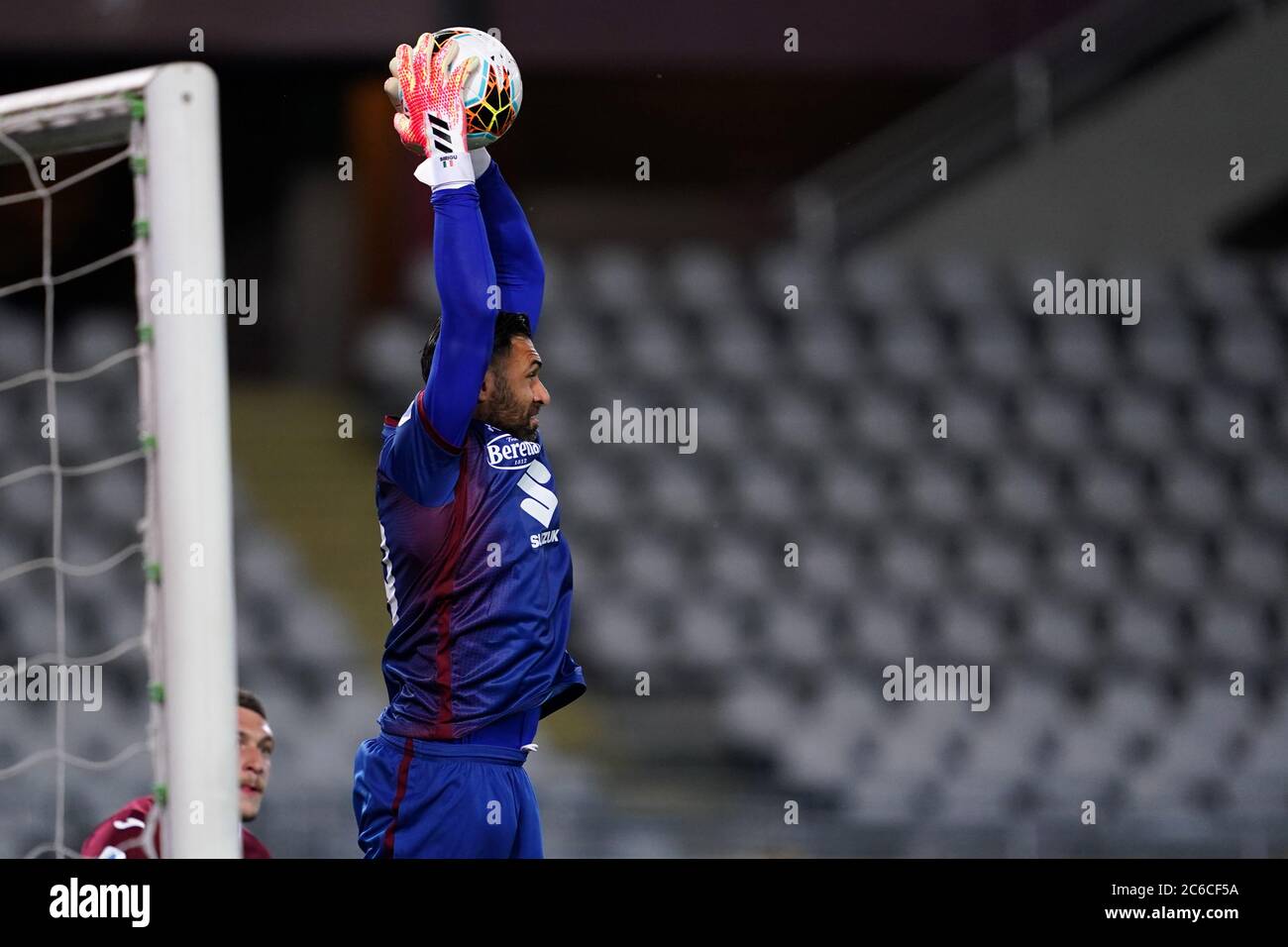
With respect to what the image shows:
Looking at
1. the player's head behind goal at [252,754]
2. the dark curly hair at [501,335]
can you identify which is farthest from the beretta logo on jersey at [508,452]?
the player's head behind goal at [252,754]

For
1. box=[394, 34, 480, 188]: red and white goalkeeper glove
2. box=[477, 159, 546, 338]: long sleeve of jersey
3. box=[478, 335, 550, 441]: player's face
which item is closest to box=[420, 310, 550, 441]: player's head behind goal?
box=[478, 335, 550, 441]: player's face

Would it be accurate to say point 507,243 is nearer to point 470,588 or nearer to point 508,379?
point 508,379

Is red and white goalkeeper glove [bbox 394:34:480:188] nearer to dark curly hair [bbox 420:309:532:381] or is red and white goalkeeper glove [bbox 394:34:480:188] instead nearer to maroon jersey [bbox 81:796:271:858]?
dark curly hair [bbox 420:309:532:381]

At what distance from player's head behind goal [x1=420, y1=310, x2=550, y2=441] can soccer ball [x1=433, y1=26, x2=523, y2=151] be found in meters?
0.30

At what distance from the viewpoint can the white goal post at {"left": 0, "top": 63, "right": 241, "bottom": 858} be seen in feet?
7.53

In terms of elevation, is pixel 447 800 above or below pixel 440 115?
below

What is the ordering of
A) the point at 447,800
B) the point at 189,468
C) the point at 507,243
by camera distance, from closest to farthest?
the point at 189,468
the point at 447,800
the point at 507,243

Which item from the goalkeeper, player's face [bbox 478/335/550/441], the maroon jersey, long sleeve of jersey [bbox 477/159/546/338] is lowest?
the maroon jersey

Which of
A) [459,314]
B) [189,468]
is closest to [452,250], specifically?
[459,314]

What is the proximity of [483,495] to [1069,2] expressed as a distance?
531 centimetres

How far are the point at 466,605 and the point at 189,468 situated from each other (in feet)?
1.62

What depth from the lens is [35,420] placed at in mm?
6410

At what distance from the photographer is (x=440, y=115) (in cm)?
242

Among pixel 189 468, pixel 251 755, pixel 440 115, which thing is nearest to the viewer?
pixel 189 468
